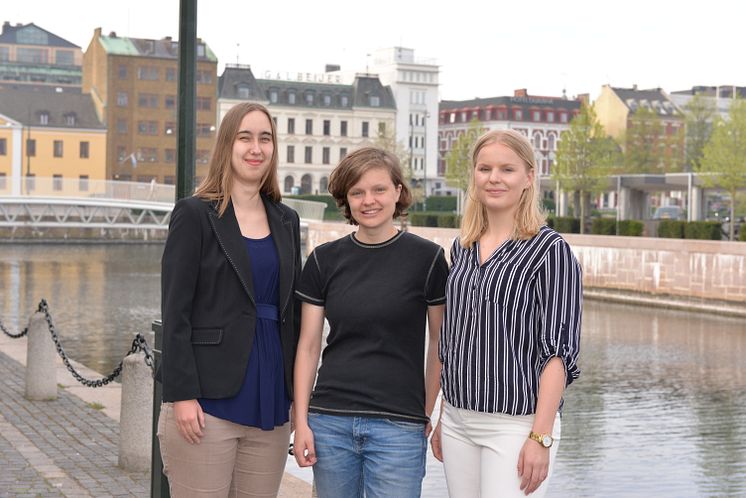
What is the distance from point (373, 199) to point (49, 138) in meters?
77.9

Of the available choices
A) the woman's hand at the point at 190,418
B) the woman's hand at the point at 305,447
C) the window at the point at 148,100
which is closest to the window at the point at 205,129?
the window at the point at 148,100

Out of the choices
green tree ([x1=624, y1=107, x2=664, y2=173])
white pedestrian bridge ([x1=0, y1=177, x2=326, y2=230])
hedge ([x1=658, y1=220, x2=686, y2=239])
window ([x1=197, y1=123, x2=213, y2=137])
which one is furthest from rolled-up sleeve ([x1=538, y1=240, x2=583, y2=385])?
window ([x1=197, y1=123, x2=213, y2=137])

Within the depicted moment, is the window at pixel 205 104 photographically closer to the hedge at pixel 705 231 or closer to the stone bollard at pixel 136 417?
the hedge at pixel 705 231

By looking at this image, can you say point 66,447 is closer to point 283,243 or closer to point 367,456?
point 283,243

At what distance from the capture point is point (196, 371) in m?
3.56

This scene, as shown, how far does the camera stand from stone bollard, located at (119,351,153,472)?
7305 mm

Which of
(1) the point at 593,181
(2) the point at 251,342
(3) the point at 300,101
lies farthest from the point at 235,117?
(3) the point at 300,101

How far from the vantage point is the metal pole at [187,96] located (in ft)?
16.8

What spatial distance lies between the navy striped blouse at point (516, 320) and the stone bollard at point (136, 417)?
4.34m

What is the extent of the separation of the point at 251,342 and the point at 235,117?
2.30 ft

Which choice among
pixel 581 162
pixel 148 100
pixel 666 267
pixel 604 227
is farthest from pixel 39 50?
pixel 666 267

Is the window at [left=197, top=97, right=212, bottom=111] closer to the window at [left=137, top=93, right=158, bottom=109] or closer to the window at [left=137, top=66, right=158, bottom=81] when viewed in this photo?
the window at [left=137, top=93, right=158, bottom=109]

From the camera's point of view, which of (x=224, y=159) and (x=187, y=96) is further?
(x=187, y=96)

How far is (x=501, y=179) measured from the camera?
11.2 feet
